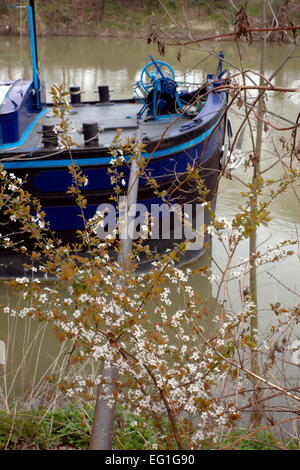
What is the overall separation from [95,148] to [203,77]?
31.0 ft

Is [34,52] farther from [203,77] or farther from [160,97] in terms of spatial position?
[203,77]

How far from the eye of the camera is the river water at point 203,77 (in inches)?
264

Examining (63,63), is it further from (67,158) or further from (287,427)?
(287,427)

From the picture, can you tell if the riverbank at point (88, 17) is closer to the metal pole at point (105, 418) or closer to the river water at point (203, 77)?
the river water at point (203, 77)

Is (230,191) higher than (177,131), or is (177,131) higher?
(177,131)

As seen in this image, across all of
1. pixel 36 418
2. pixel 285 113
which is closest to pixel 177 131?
pixel 36 418

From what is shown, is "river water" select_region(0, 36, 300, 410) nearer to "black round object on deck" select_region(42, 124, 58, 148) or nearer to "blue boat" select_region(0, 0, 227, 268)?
"blue boat" select_region(0, 0, 227, 268)

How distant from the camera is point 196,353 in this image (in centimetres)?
266

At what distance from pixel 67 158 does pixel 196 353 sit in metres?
4.01

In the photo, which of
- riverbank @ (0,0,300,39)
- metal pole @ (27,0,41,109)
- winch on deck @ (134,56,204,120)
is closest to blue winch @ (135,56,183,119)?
winch on deck @ (134,56,204,120)

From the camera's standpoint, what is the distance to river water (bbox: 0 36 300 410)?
22.0 feet

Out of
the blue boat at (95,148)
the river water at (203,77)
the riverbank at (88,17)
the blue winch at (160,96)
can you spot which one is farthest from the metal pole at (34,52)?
the riverbank at (88,17)

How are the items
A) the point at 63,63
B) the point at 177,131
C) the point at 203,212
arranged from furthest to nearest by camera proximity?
1. the point at 63,63
2. the point at 203,212
3. the point at 177,131
